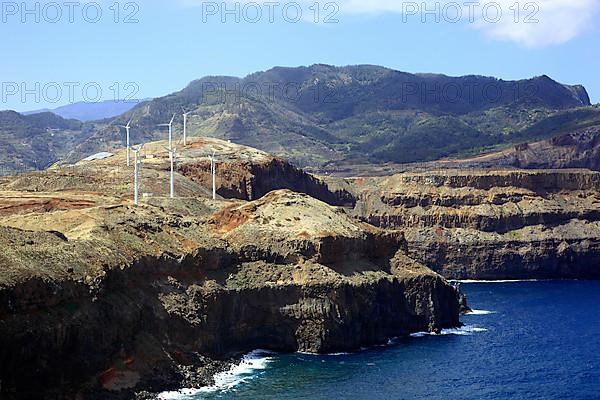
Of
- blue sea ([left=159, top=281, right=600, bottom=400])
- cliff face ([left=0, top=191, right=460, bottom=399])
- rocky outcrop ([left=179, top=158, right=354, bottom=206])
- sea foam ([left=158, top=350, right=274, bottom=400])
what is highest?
rocky outcrop ([left=179, top=158, right=354, bottom=206])

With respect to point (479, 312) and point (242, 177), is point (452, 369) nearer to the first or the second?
point (479, 312)

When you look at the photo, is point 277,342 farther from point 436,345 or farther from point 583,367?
point 583,367

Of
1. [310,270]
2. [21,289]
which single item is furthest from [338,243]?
[21,289]

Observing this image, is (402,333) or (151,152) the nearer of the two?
(402,333)

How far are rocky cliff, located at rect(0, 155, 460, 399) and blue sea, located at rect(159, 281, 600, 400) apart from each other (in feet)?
10.9

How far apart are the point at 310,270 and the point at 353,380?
57.9 ft

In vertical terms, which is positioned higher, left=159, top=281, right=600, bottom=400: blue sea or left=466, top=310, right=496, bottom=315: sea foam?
left=466, top=310, right=496, bottom=315: sea foam

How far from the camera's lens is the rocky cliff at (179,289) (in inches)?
2931

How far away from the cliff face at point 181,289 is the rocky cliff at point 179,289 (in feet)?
0.47

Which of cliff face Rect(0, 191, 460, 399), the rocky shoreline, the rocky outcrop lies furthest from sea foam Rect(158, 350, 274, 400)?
the rocky outcrop

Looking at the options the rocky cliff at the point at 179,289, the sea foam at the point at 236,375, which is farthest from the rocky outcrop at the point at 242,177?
the sea foam at the point at 236,375

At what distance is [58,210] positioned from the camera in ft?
361

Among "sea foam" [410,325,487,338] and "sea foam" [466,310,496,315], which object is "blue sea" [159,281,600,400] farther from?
"sea foam" [466,310,496,315]

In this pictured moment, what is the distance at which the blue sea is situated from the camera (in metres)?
87.9
